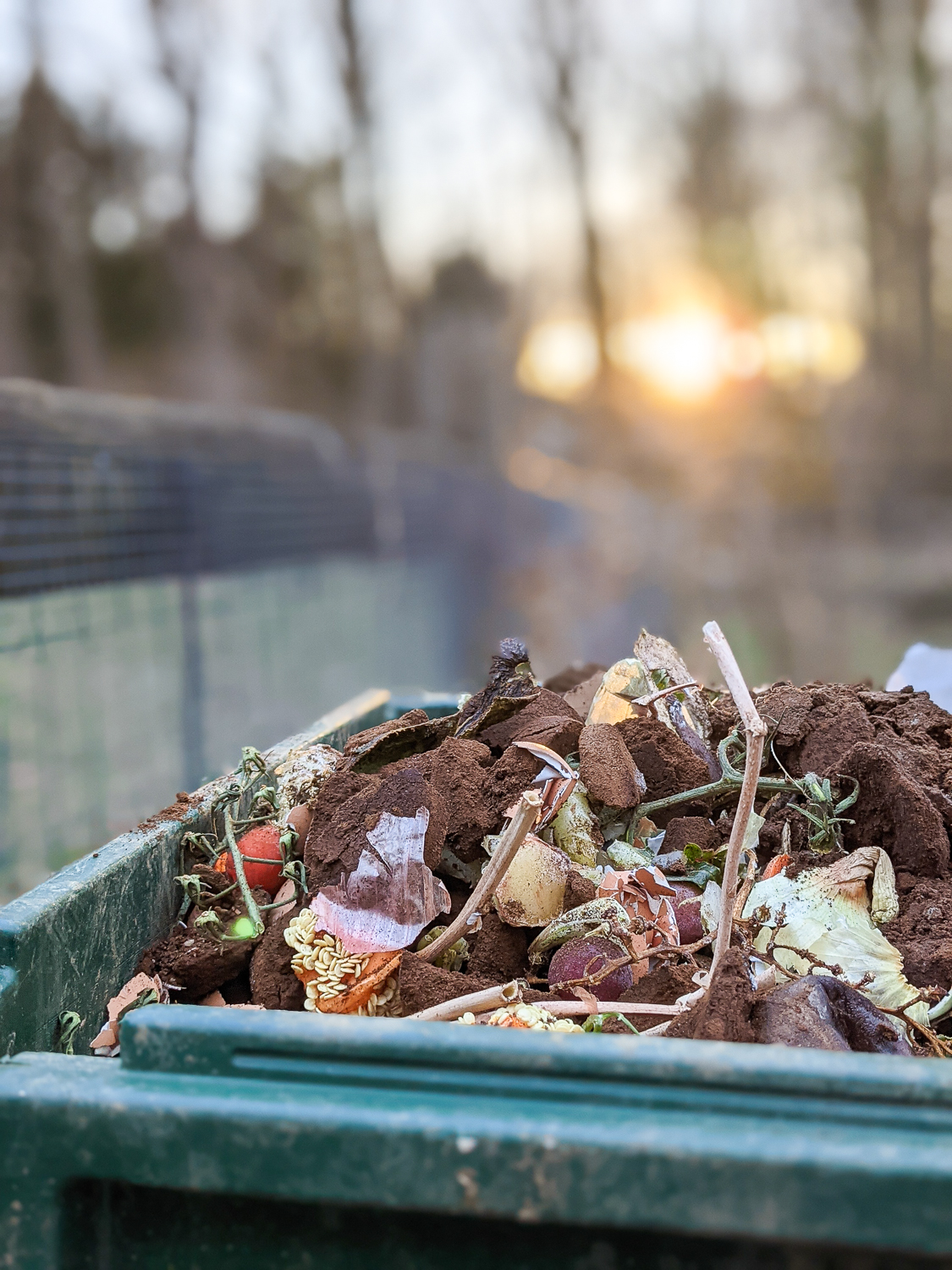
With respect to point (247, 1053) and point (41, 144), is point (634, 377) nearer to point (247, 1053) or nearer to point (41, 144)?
point (41, 144)

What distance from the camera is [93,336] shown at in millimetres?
14289

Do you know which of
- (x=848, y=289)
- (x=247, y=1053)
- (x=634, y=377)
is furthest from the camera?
(x=634, y=377)

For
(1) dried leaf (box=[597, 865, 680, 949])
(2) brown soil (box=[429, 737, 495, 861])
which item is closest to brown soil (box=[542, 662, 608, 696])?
(2) brown soil (box=[429, 737, 495, 861])

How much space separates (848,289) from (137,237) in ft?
36.5

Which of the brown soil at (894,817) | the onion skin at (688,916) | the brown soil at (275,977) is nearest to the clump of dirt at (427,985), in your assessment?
the brown soil at (275,977)

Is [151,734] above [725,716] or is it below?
below

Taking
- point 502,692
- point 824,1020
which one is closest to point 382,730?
point 502,692

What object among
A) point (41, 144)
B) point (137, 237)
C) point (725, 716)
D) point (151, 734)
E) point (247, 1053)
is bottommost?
point (151, 734)

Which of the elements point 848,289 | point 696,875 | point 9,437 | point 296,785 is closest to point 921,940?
point 696,875

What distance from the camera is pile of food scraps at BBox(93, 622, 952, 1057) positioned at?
95 centimetres

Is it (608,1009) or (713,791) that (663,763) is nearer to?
(713,791)

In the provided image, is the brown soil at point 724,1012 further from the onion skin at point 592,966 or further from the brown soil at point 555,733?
the brown soil at point 555,733

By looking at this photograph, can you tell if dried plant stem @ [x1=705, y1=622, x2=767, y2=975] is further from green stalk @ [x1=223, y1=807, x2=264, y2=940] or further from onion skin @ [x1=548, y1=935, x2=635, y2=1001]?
green stalk @ [x1=223, y1=807, x2=264, y2=940]

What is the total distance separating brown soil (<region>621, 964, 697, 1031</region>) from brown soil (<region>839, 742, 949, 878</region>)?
1.10 ft
